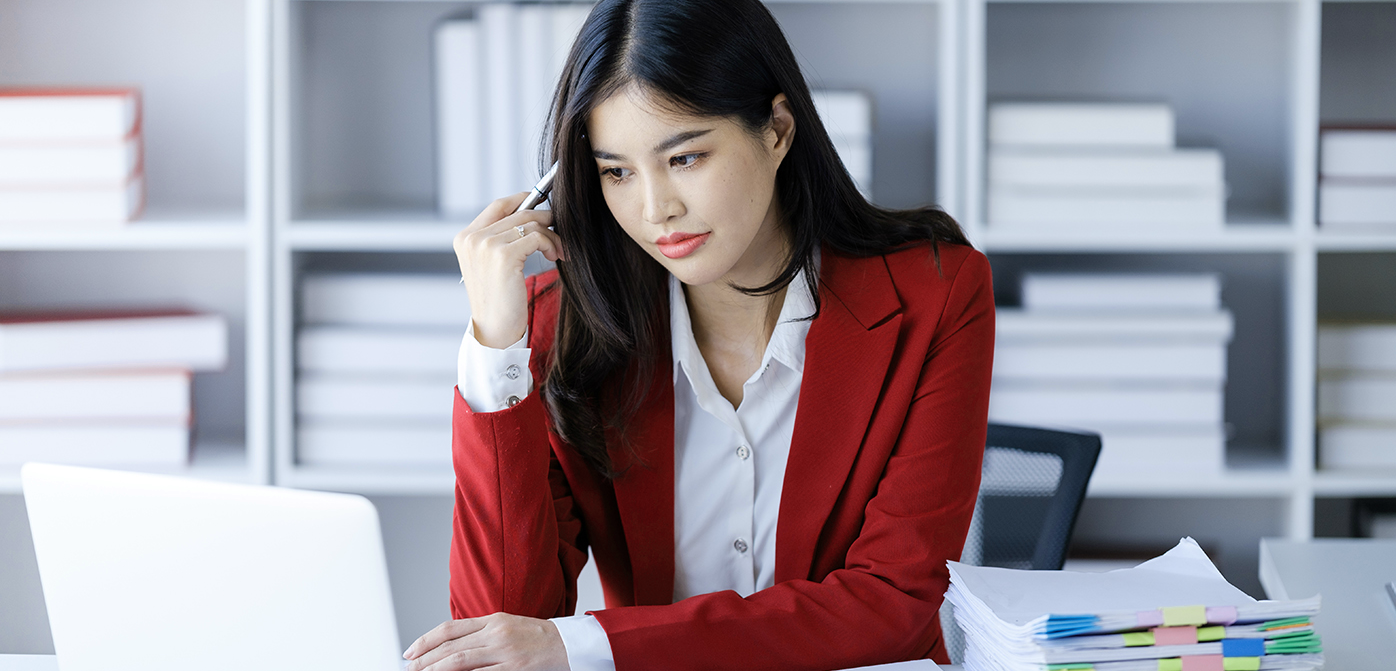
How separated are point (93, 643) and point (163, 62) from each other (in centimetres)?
174

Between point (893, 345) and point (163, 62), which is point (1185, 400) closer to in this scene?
point (893, 345)

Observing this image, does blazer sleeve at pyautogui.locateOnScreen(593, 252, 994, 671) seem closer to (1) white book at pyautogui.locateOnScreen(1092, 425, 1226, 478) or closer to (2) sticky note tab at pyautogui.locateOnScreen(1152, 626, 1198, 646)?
(2) sticky note tab at pyautogui.locateOnScreen(1152, 626, 1198, 646)

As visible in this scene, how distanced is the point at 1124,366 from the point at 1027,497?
0.66 m

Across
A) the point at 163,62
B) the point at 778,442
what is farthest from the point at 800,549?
the point at 163,62

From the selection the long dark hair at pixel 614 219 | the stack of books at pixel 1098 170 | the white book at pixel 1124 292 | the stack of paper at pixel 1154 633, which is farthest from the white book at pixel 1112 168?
the stack of paper at pixel 1154 633

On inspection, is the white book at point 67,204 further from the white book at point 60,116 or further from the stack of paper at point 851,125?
the stack of paper at point 851,125

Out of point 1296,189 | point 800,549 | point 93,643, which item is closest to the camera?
point 93,643

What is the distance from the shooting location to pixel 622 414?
1322 mm

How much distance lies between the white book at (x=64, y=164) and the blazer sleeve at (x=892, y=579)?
140 centimetres

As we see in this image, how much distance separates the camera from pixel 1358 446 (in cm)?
204

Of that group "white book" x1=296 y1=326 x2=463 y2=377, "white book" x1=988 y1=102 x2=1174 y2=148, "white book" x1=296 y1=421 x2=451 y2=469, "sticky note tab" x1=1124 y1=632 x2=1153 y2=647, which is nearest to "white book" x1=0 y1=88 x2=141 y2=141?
"white book" x1=296 y1=326 x2=463 y2=377

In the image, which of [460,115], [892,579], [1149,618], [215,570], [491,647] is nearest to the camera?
[215,570]

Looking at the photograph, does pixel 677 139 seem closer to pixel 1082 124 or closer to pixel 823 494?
pixel 823 494

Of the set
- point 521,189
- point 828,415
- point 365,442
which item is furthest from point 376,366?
point 828,415
